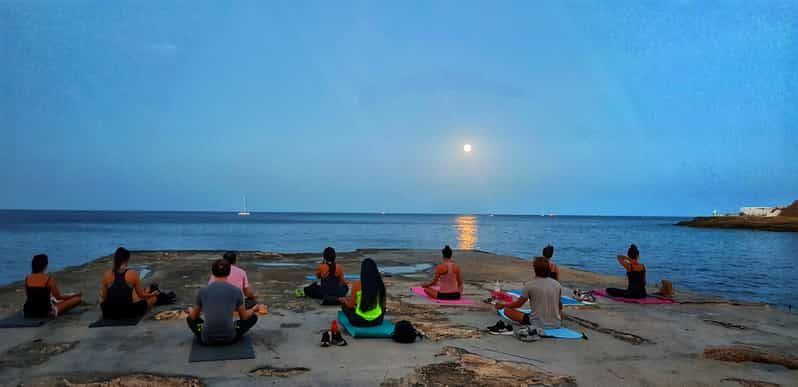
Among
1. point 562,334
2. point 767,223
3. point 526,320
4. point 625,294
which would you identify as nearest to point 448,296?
point 526,320

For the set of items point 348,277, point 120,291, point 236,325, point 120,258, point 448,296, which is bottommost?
point 348,277

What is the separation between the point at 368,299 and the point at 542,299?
3.20m

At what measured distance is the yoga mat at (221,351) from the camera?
6875mm

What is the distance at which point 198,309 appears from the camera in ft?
24.1

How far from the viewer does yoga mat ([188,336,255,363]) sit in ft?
22.6

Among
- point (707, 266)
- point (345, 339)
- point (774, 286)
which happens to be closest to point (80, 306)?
point (345, 339)

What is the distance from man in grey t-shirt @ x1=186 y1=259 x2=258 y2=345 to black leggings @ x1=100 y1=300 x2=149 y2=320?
111 inches

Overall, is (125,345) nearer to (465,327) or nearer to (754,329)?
(465,327)

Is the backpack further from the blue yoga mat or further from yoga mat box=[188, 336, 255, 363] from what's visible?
the blue yoga mat

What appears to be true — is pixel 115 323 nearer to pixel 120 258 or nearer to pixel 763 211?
pixel 120 258

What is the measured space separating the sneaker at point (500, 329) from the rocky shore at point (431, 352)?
0.81ft

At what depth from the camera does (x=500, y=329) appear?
8.95 metres

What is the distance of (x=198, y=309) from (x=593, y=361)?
6.20 m

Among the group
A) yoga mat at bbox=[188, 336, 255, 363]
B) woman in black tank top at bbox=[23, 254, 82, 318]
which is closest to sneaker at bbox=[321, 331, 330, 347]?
yoga mat at bbox=[188, 336, 255, 363]
